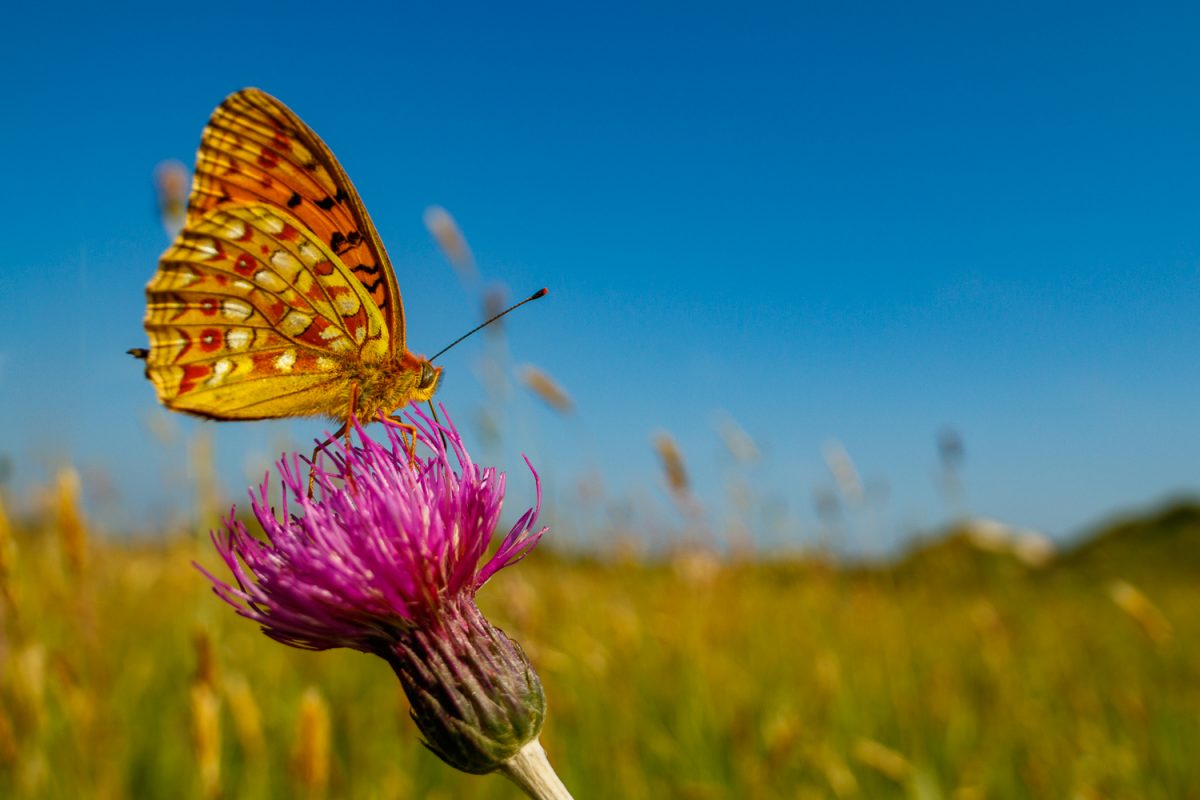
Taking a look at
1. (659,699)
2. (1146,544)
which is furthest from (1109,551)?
(659,699)

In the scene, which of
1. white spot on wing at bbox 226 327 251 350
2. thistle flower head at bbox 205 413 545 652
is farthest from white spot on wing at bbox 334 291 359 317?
thistle flower head at bbox 205 413 545 652

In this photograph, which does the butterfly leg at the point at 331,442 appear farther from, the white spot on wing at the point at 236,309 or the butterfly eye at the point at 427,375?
the white spot on wing at the point at 236,309

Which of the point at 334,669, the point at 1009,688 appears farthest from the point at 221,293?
the point at 1009,688

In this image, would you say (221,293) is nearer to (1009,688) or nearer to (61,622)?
(61,622)

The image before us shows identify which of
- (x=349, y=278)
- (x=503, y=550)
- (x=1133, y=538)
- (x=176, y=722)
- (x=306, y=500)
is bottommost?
(x=1133, y=538)

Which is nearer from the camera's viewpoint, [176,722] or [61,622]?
[176,722]

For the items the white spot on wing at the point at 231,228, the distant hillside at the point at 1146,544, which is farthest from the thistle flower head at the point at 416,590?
the distant hillside at the point at 1146,544

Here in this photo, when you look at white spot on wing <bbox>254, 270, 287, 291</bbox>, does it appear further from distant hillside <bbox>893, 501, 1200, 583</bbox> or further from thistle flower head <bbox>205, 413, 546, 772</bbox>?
distant hillside <bbox>893, 501, 1200, 583</bbox>
